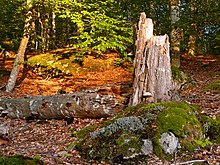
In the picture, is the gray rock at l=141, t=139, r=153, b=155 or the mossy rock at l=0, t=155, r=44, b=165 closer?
the mossy rock at l=0, t=155, r=44, b=165

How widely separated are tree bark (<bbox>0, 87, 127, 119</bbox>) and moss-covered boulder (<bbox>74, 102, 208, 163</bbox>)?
1622 millimetres

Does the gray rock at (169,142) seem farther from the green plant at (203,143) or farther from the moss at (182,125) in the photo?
the green plant at (203,143)

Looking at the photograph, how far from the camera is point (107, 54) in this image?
54.4 ft

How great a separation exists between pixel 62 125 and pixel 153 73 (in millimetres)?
2966

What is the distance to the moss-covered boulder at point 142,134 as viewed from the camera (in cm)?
494

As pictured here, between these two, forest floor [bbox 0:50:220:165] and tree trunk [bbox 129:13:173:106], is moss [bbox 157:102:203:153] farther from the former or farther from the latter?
tree trunk [bbox 129:13:173:106]

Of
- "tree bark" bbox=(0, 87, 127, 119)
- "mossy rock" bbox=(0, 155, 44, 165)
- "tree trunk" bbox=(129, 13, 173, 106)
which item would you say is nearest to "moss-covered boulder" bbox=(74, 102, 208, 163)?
"tree trunk" bbox=(129, 13, 173, 106)

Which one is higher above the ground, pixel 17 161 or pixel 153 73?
pixel 153 73

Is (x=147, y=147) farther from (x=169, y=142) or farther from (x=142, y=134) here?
(x=169, y=142)

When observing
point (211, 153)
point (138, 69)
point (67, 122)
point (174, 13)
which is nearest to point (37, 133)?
point (67, 122)

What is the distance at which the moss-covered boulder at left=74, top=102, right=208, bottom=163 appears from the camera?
494cm

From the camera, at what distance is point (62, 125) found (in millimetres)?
7527

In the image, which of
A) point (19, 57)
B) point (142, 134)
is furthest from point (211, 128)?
point (19, 57)

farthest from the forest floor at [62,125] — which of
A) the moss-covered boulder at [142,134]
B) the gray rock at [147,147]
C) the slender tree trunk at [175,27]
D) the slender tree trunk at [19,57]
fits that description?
the slender tree trunk at [175,27]
